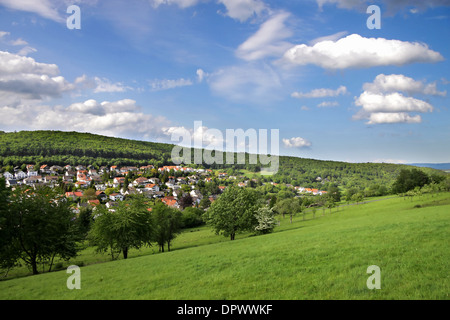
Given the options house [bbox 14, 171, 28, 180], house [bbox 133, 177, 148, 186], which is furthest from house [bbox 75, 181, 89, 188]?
house [bbox 14, 171, 28, 180]

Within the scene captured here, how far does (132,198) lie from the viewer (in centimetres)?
3806

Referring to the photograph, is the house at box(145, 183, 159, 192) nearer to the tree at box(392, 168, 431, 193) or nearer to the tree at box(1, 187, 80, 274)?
the tree at box(392, 168, 431, 193)

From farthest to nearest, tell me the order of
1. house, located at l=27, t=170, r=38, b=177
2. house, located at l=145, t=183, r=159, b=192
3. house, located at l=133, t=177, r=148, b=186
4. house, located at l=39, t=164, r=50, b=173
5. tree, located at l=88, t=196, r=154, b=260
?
house, located at l=39, t=164, r=50, b=173, house, located at l=133, t=177, r=148, b=186, house, located at l=27, t=170, r=38, b=177, house, located at l=145, t=183, r=159, b=192, tree, located at l=88, t=196, r=154, b=260

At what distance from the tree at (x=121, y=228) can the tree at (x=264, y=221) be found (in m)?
19.6

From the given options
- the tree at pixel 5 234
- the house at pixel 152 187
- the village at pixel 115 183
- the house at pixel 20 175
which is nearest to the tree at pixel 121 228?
the tree at pixel 5 234

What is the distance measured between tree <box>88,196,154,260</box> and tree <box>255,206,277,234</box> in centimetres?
1964

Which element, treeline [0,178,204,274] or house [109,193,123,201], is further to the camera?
house [109,193,123,201]

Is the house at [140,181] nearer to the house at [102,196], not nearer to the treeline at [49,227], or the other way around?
the house at [102,196]

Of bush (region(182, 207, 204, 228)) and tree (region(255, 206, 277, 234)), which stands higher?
tree (region(255, 206, 277, 234))

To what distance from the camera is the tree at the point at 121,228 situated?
3419cm
